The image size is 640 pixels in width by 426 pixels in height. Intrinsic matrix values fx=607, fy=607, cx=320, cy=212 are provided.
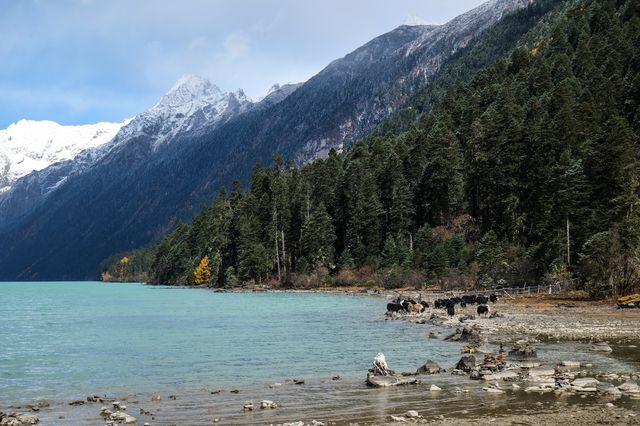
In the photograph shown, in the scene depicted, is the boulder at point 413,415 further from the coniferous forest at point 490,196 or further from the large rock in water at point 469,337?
the coniferous forest at point 490,196

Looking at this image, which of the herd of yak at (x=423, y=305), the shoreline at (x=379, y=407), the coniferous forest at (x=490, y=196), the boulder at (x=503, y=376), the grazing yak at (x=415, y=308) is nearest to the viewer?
the shoreline at (x=379, y=407)

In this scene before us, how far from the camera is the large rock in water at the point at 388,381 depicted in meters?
23.2

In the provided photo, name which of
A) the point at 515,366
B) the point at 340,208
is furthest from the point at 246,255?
the point at 515,366

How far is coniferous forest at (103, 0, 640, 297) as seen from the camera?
6925 cm

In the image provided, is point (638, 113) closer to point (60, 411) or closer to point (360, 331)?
point (360, 331)

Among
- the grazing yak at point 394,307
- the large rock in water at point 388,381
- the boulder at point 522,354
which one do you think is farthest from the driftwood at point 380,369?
the grazing yak at point 394,307

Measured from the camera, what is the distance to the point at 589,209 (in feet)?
228

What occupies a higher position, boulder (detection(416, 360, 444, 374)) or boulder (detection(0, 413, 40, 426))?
boulder (detection(416, 360, 444, 374))

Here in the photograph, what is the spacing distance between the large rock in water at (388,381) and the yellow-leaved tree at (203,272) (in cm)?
15219

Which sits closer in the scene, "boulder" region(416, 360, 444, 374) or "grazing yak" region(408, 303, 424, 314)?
"boulder" region(416, 360, 444, 374)

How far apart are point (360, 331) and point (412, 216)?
81158mm

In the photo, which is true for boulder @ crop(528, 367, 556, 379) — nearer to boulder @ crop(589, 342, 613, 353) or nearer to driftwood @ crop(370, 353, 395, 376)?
driftwood @ crop(370, 353, 395, 376)

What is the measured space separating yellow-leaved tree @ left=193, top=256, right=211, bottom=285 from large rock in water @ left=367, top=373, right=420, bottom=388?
152186mm

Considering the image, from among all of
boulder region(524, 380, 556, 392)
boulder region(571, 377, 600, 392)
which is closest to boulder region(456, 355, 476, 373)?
boulder region(524, 380, 556, 392)
